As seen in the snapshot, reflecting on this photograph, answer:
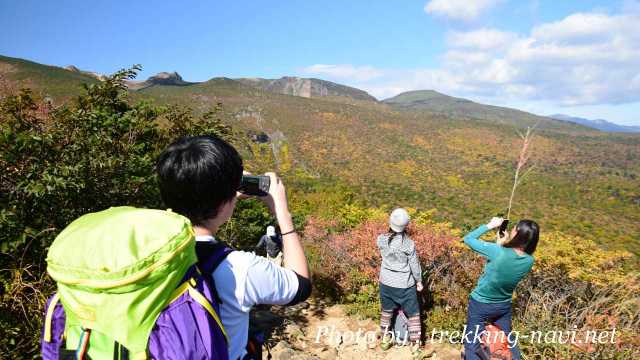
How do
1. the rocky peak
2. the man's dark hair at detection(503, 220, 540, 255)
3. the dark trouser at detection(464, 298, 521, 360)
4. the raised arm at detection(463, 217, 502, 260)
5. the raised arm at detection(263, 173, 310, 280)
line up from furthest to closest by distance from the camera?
the rocky peak, the dark trouser at detection(464, 298, 521, 360), the raised arm at detection(463, 217, 502, 260), the man's dark hair at detection(503, 220, 540, 255), the raised arm at detection(263, 173, 310, 280)

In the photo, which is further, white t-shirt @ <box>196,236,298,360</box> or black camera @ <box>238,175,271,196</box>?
black camera @ <box>238,175,271,196</box>

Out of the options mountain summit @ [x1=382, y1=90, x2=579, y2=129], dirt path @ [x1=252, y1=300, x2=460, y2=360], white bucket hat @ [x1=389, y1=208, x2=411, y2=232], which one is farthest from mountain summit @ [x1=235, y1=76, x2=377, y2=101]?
white bucket hat @ [x1=389, y1=208, x2=411, y2=232]

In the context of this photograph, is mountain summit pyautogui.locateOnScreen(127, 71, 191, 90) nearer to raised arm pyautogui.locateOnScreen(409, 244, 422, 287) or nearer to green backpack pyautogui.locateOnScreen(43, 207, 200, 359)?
raised arm pyautogui.locateOnScreen(409, 244, 422, 287)

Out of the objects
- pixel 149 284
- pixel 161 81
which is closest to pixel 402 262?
pixel 149 284

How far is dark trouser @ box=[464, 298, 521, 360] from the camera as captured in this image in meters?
3.36

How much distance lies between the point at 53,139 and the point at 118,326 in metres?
2.65

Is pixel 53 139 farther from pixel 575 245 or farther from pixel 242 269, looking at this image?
pixel 575 245

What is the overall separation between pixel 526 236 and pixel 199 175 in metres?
2.84

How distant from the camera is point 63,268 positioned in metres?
1.00

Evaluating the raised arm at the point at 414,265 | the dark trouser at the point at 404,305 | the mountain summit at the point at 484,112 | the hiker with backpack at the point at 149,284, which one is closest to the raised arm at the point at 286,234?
the hiker with backpack at the point at 149,284

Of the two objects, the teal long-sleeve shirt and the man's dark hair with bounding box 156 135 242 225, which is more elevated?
the man's dark hair with bounding box 156 135 242 225

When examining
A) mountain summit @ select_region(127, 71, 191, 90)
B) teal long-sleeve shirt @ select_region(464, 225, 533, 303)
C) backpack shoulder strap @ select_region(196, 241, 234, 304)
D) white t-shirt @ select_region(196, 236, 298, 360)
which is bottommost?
teal long-sleeve shirt @ select_region(464, 225, 533, 303)

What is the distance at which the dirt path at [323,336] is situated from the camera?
4184 millimetres

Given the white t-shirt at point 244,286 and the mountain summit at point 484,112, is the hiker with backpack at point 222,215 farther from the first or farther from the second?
the mountain summit at point 484,112
